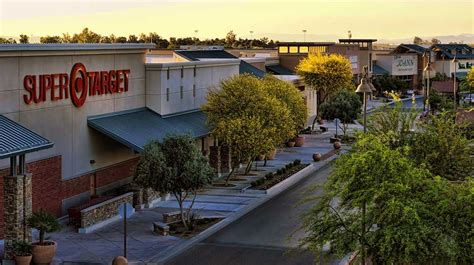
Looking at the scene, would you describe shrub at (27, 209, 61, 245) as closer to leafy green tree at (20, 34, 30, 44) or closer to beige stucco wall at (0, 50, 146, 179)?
beige stucco wall at (0, 50, 146, 179)

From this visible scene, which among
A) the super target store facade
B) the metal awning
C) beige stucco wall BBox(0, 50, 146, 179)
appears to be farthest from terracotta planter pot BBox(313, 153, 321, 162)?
beige stucco wall BBox(0, 50, 146, 179)

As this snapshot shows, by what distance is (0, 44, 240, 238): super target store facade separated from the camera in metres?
31.6

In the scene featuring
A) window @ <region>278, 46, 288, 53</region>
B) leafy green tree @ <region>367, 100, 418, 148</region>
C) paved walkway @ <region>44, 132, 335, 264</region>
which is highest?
window @ <region>278, 46, 288, 53</region>

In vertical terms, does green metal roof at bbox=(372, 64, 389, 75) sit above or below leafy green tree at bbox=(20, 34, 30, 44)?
below

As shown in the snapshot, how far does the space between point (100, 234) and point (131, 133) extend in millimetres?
7307

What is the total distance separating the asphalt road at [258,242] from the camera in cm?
2939

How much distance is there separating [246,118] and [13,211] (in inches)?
747

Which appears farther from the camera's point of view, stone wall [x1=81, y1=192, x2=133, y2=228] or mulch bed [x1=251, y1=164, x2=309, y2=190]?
mulch bed [x1=251, y1=164, x2=309, y2=190]

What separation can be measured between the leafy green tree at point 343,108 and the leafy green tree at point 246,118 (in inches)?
853

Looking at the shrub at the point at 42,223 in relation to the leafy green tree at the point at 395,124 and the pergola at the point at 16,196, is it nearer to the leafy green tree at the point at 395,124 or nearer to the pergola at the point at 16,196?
the pergola at the point at 16,196

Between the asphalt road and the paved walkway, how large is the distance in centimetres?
125

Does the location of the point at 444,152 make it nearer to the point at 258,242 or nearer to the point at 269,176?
the point at 258,242

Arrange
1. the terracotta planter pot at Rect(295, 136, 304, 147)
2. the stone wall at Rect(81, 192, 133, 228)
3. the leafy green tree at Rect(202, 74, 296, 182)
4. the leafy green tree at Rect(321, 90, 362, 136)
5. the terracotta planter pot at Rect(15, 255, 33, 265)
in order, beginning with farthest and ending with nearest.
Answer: the leafy green tree at Rect(321, 90, 362, 136)
the terracotta planter pot at Rect(295, 136, 304, 147)
the leafy green tree at Rect(202, 74, 296, 182)
the stone wall at Rect(81, 192, 133, 228)
the terracotta planter pot at Rect(15, 255, 33, 265)

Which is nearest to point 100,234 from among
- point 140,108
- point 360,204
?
point 140,108
